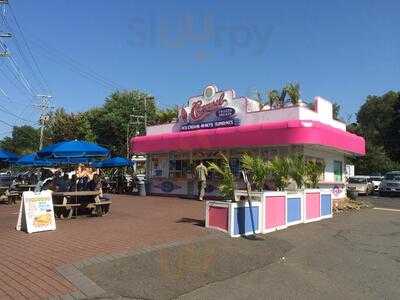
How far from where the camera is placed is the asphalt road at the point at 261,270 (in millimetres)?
7004

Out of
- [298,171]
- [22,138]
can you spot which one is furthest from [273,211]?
[22,138]

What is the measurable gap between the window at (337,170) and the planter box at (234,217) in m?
11.9

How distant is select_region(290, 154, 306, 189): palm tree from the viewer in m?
15.2

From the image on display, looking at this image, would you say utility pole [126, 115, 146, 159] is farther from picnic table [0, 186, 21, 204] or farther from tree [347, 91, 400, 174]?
picnic table [0, 186, 21, 204]

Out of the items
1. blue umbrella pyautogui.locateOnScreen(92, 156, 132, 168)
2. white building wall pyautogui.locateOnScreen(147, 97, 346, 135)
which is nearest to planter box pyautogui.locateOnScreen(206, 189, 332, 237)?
white building wall pyautogui.locateOnScreen(147, 97, 346, 135)

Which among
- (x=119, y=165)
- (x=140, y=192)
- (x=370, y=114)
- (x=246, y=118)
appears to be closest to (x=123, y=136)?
(x=119, y=165)

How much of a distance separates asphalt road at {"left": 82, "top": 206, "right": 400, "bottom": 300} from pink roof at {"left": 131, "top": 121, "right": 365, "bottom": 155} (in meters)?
7.39

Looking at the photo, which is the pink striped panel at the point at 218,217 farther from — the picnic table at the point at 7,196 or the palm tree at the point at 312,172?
the picnic table at the point at 7,196

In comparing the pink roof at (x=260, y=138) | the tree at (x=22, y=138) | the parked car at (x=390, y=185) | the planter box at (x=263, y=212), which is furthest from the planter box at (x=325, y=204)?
the tree at (x=22, y=138)

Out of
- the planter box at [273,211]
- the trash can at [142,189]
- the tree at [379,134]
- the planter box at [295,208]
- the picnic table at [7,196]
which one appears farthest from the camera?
the tree at [379,134]

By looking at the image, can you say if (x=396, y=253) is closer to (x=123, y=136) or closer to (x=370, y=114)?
(x=123, y=136)

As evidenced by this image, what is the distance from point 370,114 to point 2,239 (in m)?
82.9

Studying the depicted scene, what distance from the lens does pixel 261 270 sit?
844 centimetres

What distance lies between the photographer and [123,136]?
58.0m
